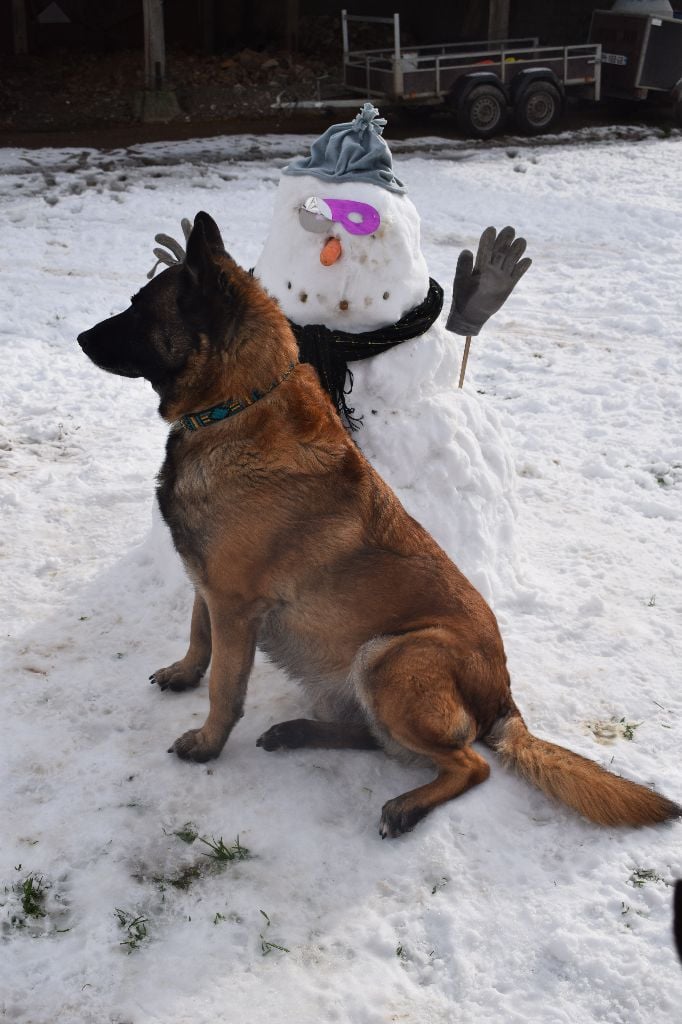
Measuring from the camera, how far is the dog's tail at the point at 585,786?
9.62ft

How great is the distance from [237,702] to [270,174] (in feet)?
30.2

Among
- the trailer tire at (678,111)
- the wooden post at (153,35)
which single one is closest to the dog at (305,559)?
the wooden post at (153,35)

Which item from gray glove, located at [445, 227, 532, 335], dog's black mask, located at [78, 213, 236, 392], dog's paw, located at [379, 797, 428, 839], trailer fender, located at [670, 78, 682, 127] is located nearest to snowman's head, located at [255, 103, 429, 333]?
gray glove, located at [445, 227, 532, 335]

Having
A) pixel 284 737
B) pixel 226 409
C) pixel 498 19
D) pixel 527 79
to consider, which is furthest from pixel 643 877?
pixel 498 19

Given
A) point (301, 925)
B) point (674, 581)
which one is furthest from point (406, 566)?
point (674, 581)

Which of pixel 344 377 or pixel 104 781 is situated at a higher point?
pixel 344 377

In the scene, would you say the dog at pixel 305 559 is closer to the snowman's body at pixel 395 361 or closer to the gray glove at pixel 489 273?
the snowman's body at pixel 395 361

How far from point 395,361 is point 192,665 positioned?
1534 mm

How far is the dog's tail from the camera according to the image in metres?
2.93

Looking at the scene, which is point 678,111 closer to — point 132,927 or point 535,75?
point 535,75

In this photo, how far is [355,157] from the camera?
399 cm

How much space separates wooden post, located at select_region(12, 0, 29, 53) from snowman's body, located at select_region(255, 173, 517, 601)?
15.4 m

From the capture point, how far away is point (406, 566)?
3102 millimetres

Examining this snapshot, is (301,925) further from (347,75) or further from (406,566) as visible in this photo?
(347,75)
